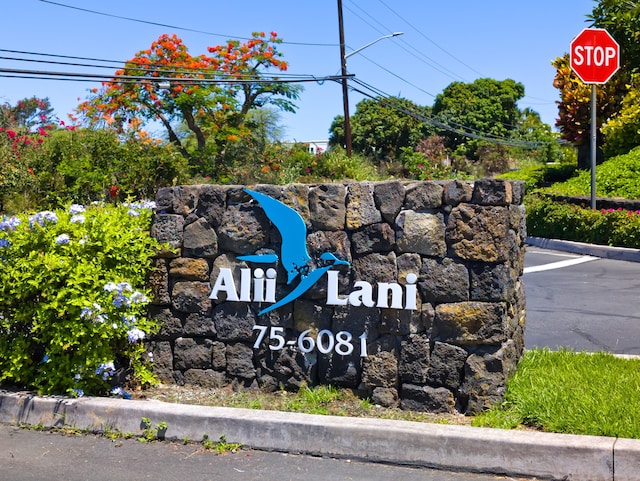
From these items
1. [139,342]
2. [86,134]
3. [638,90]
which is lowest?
[139,342]

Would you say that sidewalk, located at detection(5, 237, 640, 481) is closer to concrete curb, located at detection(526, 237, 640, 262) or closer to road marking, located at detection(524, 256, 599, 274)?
road marking, located at detection(524, 256, 599, 274)

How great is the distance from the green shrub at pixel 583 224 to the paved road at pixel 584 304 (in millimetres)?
1010

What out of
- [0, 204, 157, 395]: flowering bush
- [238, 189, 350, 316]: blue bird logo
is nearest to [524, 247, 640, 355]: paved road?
[238, 189, 350, 316]: blue bird logo

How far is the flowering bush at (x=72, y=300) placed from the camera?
5.53 metres

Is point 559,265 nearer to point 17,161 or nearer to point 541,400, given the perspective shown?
point 541,400

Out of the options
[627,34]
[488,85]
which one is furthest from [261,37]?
[488,85]

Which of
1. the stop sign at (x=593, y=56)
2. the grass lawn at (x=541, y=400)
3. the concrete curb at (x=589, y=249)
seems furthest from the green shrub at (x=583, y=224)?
the grass lawn at (x=541, y=400)

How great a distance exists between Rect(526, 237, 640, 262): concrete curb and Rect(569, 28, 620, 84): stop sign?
4.59 m

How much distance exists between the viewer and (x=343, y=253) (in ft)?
18.5

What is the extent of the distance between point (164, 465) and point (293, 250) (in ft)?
6.00

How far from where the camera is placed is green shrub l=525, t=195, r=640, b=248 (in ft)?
50.3

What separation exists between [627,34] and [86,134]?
625 inches

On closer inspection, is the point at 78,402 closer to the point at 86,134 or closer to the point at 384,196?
the point at 384,196

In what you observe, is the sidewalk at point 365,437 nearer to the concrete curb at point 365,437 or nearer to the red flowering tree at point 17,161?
the concrete curb at point 365,437
